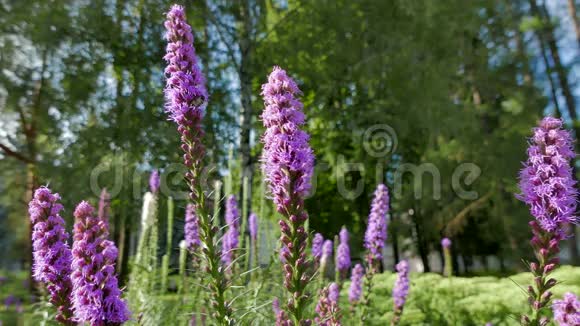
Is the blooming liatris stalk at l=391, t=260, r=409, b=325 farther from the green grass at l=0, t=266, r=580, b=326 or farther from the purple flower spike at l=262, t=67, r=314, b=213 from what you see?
the purple flower spike at l=262, t=67, r=314, b=213

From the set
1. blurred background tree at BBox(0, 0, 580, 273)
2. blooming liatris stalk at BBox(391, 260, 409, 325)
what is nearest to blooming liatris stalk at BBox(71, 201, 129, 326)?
blooming liatris stalk at BBox(391, 260, 409, 325)

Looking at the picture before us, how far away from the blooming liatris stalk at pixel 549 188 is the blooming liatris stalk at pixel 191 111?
61.3 inches

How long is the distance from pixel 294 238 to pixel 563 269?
23.1ft

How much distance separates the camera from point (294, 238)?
225 cm

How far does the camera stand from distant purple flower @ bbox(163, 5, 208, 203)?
7.66 feet

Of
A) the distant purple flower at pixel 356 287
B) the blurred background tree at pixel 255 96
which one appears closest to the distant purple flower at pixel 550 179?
the distant purple flower at pixel 356 287

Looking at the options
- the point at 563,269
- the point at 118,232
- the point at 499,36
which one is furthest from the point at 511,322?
the point at 499,36

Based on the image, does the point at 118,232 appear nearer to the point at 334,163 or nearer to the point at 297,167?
the point at 334,163

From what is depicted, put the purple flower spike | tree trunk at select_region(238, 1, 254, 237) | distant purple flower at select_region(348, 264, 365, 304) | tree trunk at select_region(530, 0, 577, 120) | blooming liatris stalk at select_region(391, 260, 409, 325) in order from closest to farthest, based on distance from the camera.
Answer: the purple flower spike → blooming liatris stalk at select_region(391, 260, 409, 325) → distant purple flower at select_region(348, 264, 365, 304) → tree trunk at select_region(238, 1, 254, 237) → tree trunk at select_region(530, 0, 577, 120)

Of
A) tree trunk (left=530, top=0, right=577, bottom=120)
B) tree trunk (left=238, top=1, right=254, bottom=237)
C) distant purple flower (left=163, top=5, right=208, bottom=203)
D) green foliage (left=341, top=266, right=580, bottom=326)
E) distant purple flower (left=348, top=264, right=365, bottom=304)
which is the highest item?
tree trunk (left=530, top=0, right=577, bottom=120)

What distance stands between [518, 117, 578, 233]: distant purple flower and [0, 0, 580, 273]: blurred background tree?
21.1 ft

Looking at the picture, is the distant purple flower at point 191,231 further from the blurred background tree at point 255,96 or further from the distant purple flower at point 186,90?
the blurred background tree at point 255,96

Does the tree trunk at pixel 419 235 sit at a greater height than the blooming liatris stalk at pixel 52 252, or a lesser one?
greater

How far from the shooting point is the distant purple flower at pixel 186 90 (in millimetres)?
2334
